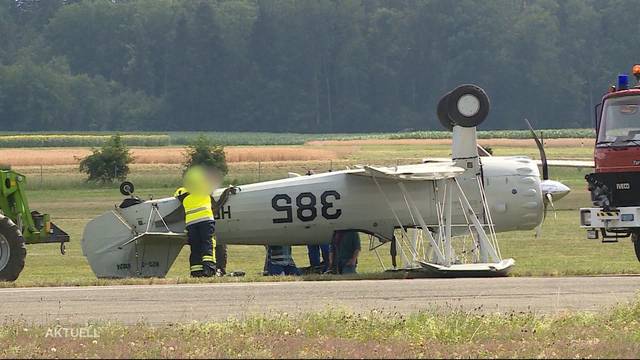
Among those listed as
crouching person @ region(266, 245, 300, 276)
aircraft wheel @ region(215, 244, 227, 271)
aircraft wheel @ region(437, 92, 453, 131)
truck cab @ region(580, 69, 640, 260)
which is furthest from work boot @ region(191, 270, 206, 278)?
truck cab @ region(580, 69, 640, 260)

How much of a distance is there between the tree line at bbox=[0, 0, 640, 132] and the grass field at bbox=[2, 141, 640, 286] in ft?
128

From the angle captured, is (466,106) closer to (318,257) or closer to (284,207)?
(284,207)

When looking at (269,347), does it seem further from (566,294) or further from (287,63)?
(287,63)

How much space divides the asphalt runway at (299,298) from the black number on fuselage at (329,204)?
2.83 m

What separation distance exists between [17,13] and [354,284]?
140 meters

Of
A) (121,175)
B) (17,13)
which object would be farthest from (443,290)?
(17,13)

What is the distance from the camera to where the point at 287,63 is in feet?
424

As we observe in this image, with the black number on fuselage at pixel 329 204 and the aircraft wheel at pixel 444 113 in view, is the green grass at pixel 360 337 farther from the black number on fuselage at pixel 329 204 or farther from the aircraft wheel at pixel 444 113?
the aircraft wheel at pixel 444 113

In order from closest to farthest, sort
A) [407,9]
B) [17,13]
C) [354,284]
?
[354,284]
[407,9]
[17,13]

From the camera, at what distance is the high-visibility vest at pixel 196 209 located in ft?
69.8

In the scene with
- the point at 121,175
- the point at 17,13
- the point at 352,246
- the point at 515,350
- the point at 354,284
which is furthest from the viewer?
the point at 17,13

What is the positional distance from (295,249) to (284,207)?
8.40 meters

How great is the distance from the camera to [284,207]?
22.2 meters

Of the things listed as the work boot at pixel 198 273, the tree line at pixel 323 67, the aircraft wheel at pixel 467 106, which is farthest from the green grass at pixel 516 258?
the tree line at pixel 323 67
